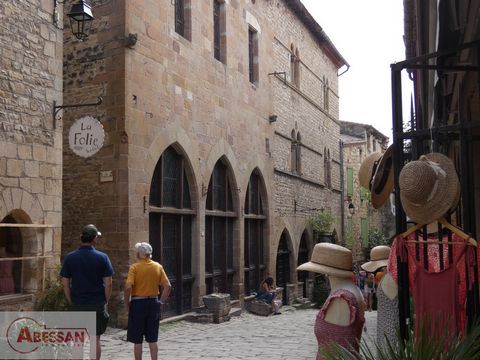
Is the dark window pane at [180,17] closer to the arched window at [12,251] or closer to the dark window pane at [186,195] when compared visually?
the dark window pane at [186,195]

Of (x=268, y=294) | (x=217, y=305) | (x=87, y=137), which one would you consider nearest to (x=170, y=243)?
(x=217, y=305)

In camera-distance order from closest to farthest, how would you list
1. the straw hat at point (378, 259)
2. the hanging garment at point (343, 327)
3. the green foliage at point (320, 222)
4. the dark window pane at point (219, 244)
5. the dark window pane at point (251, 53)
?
the hanging garment at point (343, 327) → the straw hat at point (378, 259) → the dark window pane at point (219, 244) → the dark window pane at point (251, 53) → the green foliage at point (320, 222)

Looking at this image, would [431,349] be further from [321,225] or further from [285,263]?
[321,225]

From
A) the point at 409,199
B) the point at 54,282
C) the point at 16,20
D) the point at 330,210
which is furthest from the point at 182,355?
the point at 330,210

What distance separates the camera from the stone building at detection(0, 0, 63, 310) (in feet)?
24.8

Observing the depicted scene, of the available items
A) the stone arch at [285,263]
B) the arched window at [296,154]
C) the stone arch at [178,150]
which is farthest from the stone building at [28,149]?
the arched window at [296,154]

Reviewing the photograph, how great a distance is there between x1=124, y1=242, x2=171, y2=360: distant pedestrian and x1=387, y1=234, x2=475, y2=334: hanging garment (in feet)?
12.2

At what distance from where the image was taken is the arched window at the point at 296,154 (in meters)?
19.2

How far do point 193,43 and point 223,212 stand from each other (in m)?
3.94

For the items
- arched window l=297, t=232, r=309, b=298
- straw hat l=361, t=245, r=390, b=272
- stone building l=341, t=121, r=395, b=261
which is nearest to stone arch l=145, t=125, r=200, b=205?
straw hat l=361, t=245, r=390, b=272

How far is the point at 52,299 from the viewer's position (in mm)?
7688

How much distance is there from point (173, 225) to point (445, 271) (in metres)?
8.93

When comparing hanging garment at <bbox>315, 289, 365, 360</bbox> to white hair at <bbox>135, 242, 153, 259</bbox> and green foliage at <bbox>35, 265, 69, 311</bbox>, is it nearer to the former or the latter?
white hair at <bbox>135, 242, 153, 259</bbox>

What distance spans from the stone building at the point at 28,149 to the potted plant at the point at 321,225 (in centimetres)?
1307
